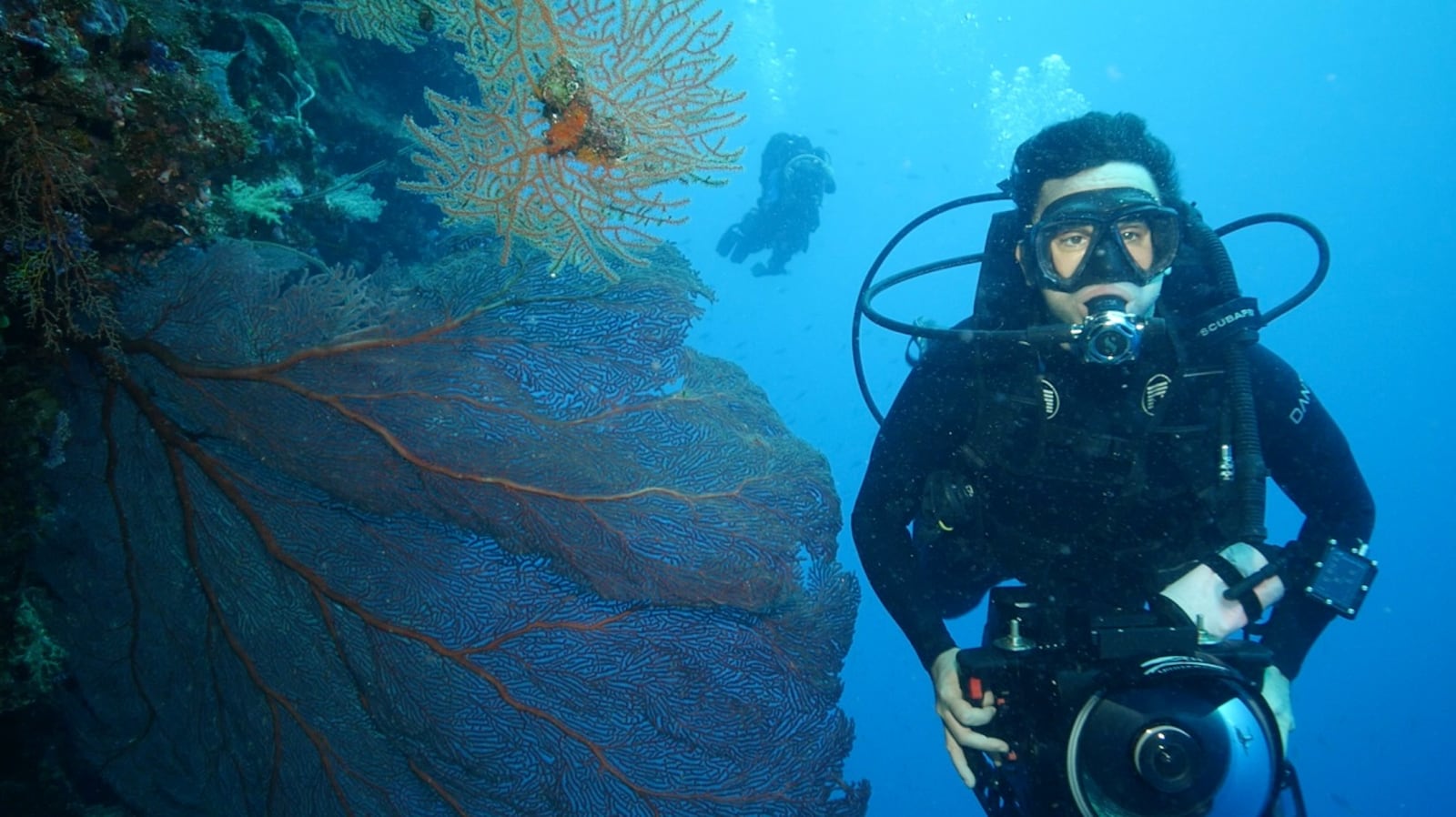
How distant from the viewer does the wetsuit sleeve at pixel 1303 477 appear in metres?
2.81

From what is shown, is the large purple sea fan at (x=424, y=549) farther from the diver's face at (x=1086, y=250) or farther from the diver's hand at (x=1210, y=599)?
the diver's hand at (x=1210, y=599)

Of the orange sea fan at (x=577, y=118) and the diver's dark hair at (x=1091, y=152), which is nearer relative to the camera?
the orange sea fan at (x=577, y=118)

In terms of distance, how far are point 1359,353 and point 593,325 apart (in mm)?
90800

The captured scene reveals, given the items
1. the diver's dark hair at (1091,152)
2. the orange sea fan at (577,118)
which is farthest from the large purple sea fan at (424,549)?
the diver's dark hair at (1091,152)

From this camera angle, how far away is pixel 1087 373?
3.08 metres

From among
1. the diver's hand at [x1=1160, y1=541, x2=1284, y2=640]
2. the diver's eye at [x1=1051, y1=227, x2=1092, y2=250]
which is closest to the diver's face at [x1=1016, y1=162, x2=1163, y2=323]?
the diver's eye at [x1=1051, y1=227, x2=1092, y2=250]

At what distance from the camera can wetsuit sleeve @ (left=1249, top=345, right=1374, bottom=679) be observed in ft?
9.21

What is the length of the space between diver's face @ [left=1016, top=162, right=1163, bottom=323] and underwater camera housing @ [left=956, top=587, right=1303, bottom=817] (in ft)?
4.76

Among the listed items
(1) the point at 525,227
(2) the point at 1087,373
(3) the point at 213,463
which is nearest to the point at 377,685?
(3) the point at 213,463

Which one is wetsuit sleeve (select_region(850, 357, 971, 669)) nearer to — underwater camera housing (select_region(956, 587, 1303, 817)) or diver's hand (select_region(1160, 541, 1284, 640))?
underwater camera housing (select_region(956, 587, 1303, 817))

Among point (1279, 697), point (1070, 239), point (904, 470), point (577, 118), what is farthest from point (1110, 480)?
point (577, 118)

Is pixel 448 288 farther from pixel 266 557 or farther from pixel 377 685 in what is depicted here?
pixel 377 685

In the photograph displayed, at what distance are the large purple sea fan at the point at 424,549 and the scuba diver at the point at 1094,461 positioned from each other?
940mm

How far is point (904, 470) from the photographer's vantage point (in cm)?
333
